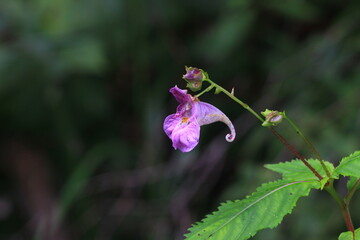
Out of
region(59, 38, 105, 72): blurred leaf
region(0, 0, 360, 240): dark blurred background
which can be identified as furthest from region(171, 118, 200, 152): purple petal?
region(59, 38, 105, 72): blurred leaf

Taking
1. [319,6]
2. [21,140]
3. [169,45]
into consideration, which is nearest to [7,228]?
[21,140]

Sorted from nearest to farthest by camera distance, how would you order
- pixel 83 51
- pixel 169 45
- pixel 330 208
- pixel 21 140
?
1. pixel 330 208
2. pixel 83 51
3. pixel 169 45
4. pixel 21 140

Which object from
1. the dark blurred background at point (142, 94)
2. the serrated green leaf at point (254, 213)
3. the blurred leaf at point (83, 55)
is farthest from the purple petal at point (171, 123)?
the blurred leaf at point (83, 55)

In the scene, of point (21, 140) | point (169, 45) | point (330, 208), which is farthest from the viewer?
point (21, 140)

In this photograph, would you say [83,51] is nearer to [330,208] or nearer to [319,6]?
[319,6]

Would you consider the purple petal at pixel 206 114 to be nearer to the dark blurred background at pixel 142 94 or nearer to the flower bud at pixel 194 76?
the flower bud at pixel 194 76
